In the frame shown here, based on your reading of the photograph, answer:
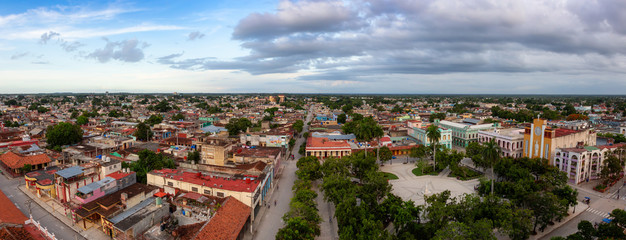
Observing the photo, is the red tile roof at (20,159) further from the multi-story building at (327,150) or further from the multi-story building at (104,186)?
the multi-story building at (327,150)

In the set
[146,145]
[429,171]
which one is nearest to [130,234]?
[429,171]

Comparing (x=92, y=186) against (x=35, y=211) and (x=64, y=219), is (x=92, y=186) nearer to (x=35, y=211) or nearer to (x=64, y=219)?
(x=64, y=219)

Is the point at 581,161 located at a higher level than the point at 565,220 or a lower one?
higher

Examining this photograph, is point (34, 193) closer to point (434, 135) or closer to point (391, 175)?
point (391, 175)

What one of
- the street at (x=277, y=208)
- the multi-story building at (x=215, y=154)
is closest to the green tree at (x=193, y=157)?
→ the multi-story building at (x=215, y=154)

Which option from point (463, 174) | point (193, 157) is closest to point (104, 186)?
point (193, 157)

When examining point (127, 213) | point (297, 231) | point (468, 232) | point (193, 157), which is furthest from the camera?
point (193, 157)
